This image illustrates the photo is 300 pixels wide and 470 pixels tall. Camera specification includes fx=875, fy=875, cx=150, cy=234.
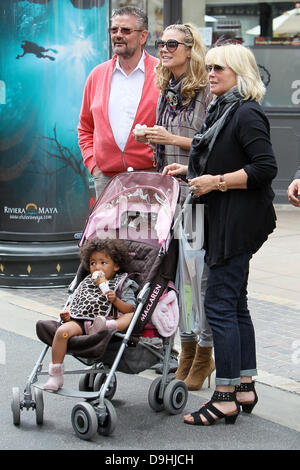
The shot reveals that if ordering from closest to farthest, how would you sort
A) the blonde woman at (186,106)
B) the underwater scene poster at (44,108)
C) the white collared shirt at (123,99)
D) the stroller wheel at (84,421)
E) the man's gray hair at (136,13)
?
the stroller wheel at (84,421), the blonde woman at (186,106), the man's gray hair at (136,13), the white collared shirt at (123,99), the underwater scene poster at (44,108)

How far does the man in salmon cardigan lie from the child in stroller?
1020 mm

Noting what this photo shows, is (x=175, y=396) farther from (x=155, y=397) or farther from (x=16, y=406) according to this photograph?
(x=16, y=406)

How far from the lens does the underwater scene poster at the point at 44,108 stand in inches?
300

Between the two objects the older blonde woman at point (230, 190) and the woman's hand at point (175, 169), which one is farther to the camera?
the woman's hand at point (175, 169)

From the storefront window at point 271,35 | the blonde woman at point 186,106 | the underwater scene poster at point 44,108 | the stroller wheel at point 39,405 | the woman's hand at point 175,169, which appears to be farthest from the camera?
the storefront window at point 271,35

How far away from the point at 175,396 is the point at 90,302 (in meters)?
0.71

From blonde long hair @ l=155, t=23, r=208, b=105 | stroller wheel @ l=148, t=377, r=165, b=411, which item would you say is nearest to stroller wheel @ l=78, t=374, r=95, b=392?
stroller wheel @ l=148, t=377, r=165, b=411

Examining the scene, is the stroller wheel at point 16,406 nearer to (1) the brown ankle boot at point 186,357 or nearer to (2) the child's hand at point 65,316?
(2) the child's hand at point 65,316

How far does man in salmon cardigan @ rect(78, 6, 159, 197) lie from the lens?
18.4ft

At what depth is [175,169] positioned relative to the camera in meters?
4.97

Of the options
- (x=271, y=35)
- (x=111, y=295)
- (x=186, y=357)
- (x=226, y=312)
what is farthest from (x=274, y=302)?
(x=271, y=35)

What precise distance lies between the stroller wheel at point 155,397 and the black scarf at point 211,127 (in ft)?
3.75

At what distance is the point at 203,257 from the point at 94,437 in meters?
1.22

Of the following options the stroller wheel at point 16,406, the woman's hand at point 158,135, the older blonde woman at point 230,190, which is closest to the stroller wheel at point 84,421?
the stroller wheel at point 16,406
